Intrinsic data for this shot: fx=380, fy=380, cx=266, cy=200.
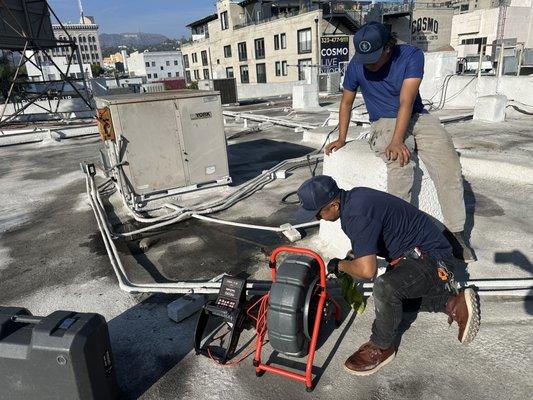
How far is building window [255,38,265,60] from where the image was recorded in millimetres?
48406

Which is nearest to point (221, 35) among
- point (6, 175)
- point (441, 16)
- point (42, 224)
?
point (441, 16)

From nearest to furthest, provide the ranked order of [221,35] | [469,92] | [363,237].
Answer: [363,237], [469,92], [221,35]

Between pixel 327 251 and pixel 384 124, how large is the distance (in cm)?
176

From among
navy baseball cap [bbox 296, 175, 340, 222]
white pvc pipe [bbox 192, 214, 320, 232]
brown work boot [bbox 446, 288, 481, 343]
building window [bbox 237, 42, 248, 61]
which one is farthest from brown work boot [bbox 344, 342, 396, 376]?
building window [bbox 237, 42, 248, 61]

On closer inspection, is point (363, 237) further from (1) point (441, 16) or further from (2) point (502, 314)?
(1) point (441, 16)

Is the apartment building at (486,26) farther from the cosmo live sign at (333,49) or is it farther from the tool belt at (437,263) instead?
the tool belt at (437,263)

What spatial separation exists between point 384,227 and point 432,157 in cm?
165

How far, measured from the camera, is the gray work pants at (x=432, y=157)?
4086 millimetres

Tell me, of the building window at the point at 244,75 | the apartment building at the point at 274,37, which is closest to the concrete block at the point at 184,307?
the apartment building at the point at 274,37

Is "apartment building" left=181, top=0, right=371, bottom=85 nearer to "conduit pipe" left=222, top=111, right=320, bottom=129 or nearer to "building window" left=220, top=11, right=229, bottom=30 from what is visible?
"building window" left=220, top=11, right=229, bottom=30

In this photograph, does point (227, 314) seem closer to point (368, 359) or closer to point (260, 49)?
point (368, 359)

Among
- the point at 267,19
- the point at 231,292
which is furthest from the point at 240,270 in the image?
the point at 267,19

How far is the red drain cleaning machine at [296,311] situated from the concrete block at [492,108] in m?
10.3

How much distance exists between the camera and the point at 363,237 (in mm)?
2928
